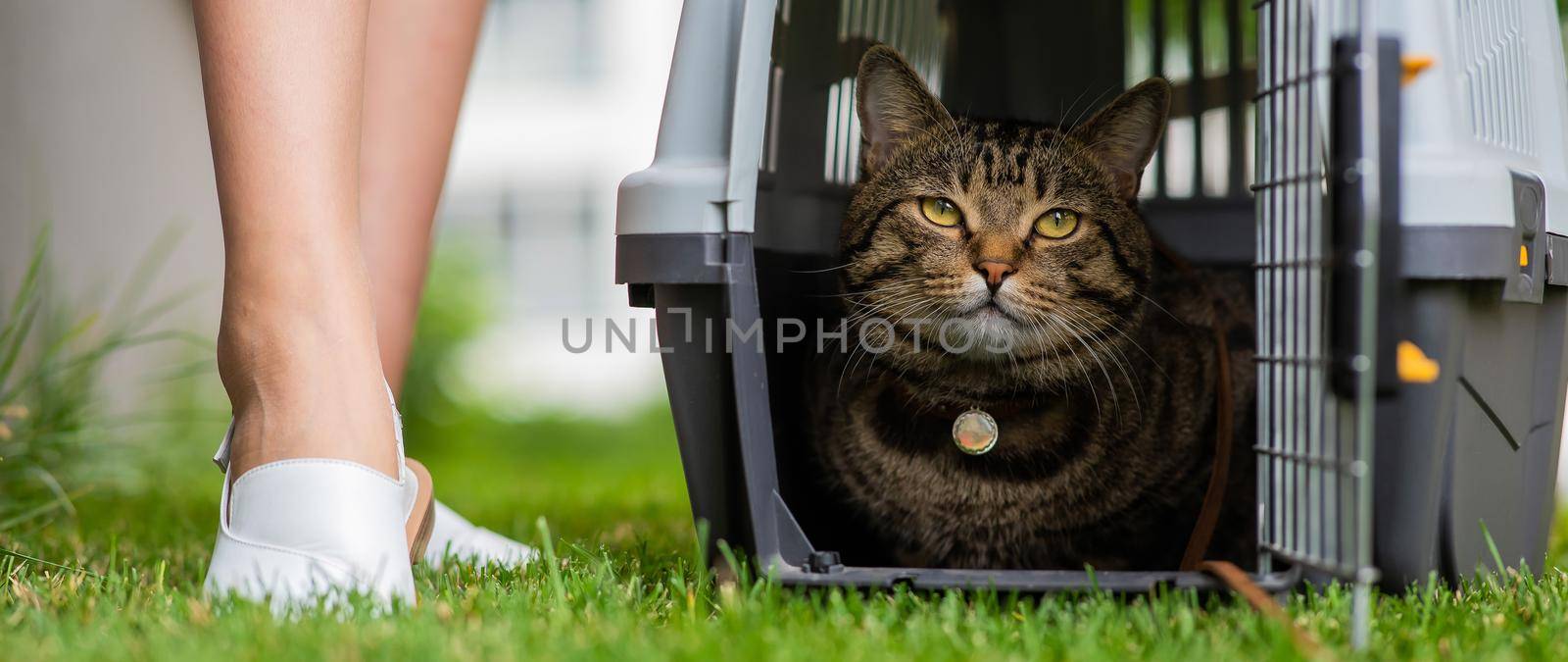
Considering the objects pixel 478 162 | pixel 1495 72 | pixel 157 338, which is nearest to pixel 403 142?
pixel 157 338

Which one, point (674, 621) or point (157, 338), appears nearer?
point (674, 621)

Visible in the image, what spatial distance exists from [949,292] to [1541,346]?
0.68m

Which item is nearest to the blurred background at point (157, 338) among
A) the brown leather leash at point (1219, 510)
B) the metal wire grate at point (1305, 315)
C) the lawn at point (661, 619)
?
the lawn at point (661, 619)

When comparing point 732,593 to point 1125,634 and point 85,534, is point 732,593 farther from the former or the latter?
point 85,534

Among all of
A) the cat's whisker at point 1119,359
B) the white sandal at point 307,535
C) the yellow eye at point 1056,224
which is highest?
the yellow eye at point 1056,224

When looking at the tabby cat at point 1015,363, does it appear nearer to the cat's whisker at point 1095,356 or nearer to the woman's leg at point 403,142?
the cat's whisker at point 1095,356

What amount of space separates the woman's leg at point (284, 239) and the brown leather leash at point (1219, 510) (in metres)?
0.81

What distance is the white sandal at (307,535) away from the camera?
1041mm

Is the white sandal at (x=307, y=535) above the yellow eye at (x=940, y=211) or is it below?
below

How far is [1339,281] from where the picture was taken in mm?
866

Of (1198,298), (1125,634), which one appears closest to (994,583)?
(1125,634)

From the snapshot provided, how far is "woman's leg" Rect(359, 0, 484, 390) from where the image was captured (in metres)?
1.55

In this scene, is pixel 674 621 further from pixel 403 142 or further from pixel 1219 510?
pixel 403 142

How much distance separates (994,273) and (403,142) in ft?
2.76
